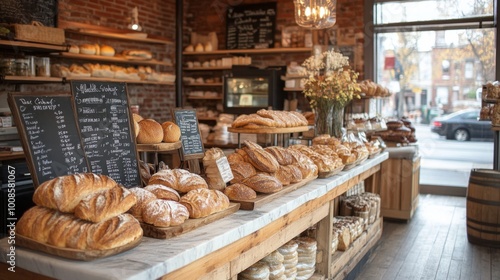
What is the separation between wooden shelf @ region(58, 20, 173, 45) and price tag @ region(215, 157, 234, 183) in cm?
445

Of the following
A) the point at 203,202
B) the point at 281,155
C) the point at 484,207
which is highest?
the point at 281,155

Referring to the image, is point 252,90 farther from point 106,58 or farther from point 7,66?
point 7,66

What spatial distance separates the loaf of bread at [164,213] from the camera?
6.31ft

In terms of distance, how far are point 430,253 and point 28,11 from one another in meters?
5.01

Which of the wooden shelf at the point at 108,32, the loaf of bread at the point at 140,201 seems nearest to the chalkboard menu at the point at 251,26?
the wooden shelf at the point at 108,32

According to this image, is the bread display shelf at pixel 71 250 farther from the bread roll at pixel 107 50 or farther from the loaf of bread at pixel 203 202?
the bread roll at pixel 107 50

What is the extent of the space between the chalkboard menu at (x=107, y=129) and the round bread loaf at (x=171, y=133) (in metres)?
0.27

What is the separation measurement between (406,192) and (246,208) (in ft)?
12.9

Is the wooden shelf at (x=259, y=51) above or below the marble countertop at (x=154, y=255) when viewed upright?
above

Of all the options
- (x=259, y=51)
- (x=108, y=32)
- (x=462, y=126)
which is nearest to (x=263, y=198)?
A: (x=108, y=32)

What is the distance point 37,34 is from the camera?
17.0ft

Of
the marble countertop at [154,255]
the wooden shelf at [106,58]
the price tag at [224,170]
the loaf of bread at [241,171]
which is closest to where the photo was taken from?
the marble countertop at [154,255]

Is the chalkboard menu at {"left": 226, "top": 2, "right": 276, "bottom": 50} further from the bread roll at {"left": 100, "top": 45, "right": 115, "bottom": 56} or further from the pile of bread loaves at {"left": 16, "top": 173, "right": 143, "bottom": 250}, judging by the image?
the pile of bread loaves at {"left": 16, "top": 173, "right": 143, "bottom": 250}

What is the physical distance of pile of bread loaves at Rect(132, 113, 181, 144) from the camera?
277cm
